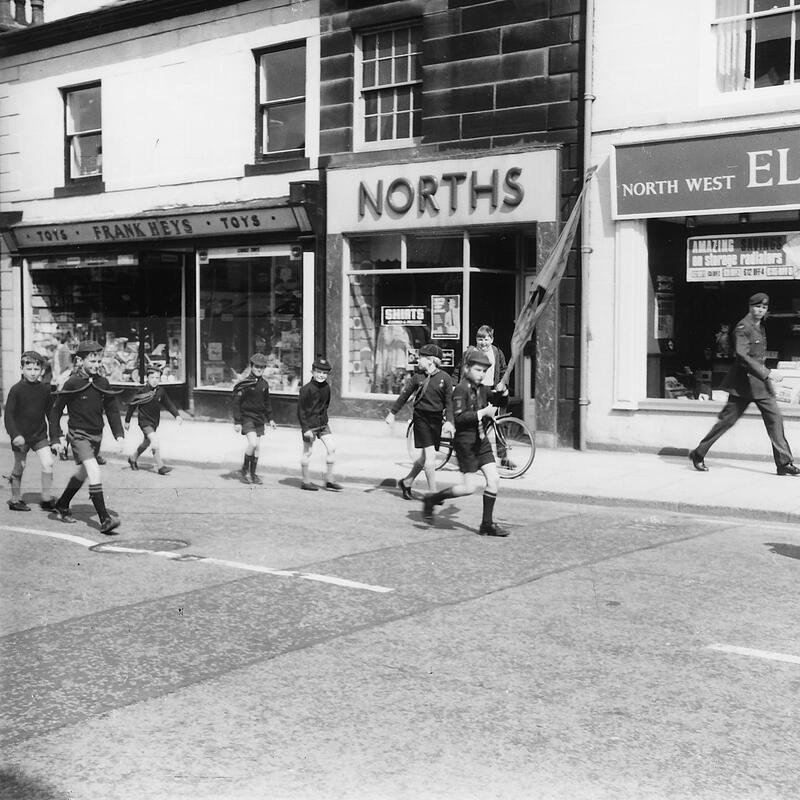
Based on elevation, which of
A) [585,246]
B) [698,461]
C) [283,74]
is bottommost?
[698,461]

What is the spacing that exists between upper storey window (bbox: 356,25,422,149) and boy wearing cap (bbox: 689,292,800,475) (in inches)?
263

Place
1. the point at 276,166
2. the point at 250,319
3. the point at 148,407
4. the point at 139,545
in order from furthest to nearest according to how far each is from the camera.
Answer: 1. the point at 250,319
2. the point at 276,166
3. the point at 148,407
4. the point at 139,545

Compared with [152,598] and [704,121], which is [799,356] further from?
[152,598]

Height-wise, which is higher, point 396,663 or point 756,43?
point 756,43

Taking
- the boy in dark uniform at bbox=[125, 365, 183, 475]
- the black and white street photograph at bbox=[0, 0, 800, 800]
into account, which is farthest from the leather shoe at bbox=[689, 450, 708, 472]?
the boy in dark uniform at bbox=[125, 365, 183, 475]

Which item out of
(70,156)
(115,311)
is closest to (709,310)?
(115,311)

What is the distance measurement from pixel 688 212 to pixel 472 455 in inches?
265

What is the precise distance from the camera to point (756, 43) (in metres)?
14.4

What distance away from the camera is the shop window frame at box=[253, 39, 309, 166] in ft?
61.2

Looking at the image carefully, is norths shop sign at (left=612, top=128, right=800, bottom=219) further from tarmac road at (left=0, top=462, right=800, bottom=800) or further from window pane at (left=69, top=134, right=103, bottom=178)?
window pane at (left=69, top=134, right=103, bottom=178)

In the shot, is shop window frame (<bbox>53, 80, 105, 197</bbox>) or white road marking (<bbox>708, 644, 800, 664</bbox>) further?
shop window frame (<bbox>53, 80, 105, 197</bbox>)

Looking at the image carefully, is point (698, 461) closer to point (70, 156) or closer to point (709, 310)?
point (709, 310)

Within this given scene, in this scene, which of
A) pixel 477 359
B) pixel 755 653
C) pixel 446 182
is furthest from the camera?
pixel 446 182

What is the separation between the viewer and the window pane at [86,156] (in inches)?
870
